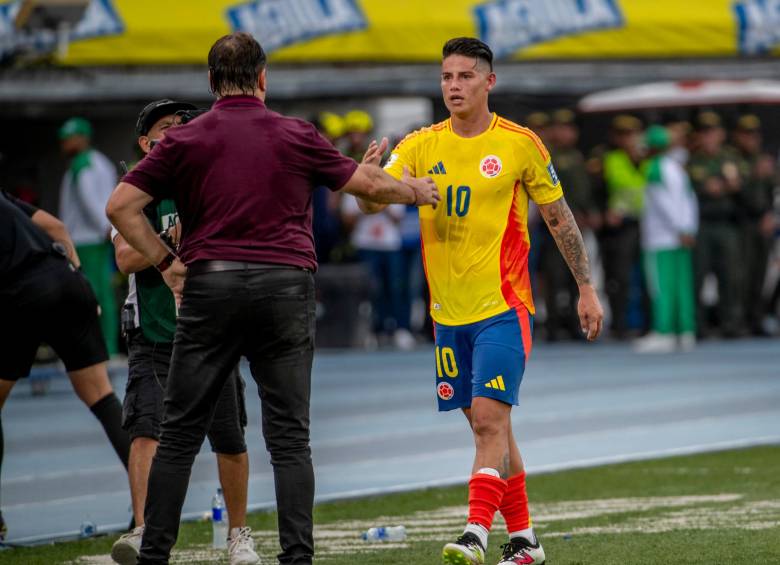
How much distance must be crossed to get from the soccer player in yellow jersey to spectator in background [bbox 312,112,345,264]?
40.5 feet

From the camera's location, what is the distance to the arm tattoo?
25.1 feet

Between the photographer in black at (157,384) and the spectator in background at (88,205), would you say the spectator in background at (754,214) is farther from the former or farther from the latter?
the photographer in black at (157,384)

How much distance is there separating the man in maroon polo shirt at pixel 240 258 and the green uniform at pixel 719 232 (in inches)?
600

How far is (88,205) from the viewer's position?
699 inches

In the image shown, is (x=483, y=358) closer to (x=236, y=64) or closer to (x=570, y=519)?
(x=236, y=64)

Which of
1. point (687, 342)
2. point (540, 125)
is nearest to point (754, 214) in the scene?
point (687, 342)

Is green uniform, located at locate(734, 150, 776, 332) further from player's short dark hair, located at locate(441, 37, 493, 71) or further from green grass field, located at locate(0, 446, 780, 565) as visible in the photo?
player's short dark hair, located at locate(441, 37, 493, 71)

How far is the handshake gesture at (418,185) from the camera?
6.95 meters

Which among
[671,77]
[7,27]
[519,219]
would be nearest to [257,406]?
[7,27]

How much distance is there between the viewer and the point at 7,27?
2025 centimetres

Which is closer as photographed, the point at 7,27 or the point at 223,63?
the point at 223,63

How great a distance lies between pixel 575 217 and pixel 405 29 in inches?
134

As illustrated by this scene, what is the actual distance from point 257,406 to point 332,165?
9.08 meters

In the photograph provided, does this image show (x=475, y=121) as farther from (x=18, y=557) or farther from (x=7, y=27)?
(x=7, y=27)
